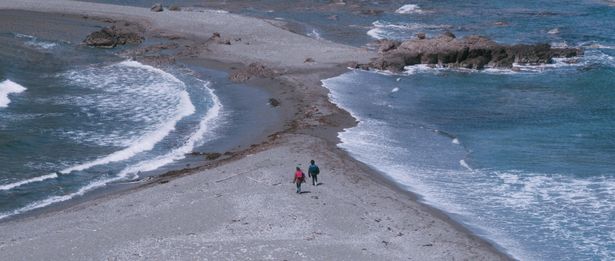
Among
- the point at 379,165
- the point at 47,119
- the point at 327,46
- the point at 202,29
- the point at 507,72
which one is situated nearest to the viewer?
the point at 379,165

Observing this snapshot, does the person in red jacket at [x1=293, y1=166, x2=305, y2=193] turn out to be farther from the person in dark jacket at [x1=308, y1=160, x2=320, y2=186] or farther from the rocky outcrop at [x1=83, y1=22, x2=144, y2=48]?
the rocky outcrop at [x1=83, y1=22, x2=144, y2=48]

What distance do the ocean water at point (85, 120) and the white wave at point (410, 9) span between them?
3126 centimetres

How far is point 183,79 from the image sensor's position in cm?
4569

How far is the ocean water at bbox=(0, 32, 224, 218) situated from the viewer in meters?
28.7

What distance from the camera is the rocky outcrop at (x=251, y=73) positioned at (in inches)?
1775

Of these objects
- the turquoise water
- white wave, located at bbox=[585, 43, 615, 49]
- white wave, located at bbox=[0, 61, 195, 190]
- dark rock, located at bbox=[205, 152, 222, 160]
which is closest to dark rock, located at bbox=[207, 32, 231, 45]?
the turquoise water

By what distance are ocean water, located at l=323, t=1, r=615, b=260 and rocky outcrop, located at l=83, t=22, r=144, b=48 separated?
16767 millimetres

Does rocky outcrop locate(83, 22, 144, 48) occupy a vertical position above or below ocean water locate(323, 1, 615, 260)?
above

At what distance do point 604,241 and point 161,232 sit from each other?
12.0m

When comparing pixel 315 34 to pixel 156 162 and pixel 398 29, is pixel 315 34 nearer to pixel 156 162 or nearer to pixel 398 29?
pixel 398 29

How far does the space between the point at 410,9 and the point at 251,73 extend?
3351 cm

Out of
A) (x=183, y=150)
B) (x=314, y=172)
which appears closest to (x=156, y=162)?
(x=183, y=150)

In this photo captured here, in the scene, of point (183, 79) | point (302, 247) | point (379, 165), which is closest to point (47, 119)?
point (183, 79)

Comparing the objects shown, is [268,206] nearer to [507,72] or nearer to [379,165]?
[379,165]
